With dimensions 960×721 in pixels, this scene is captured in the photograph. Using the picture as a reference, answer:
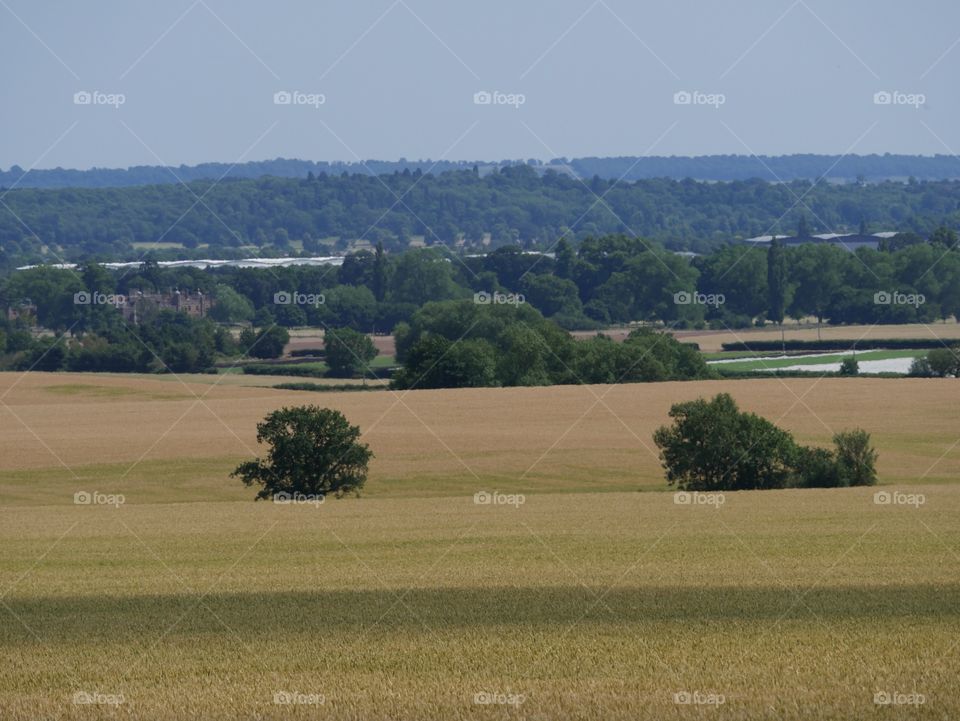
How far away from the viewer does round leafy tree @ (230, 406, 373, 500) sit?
4347cm

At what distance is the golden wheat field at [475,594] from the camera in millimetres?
15367

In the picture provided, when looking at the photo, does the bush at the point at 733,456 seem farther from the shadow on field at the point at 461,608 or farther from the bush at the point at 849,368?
the bush at the point at 849,368

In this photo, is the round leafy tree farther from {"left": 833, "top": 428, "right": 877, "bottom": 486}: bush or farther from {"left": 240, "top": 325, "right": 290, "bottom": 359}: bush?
{"left": 240, "top": 325, "right": 290, "bottom": 359}: bush

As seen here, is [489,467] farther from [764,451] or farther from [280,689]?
[280,689]

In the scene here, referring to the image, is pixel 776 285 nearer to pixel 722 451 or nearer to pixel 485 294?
pixel 485 294

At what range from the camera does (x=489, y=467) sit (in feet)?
166

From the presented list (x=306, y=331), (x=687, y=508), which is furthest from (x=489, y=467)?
(x=306, y=331)

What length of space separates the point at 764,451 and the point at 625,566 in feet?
70.9

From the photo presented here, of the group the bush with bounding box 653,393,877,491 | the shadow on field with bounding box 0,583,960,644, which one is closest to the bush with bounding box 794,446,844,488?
the bush with bounding box 653,393,877,491

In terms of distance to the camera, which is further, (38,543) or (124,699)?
(38,543)

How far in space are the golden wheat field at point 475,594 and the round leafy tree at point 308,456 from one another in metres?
1.42

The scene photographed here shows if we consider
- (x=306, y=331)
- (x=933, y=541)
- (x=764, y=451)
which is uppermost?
(x=306, y=331)

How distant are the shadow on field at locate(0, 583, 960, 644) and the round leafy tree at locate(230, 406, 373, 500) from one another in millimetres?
20989

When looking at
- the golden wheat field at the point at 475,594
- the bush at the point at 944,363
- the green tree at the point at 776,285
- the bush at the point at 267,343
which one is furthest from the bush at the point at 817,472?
the green tree at the point at 776,285
